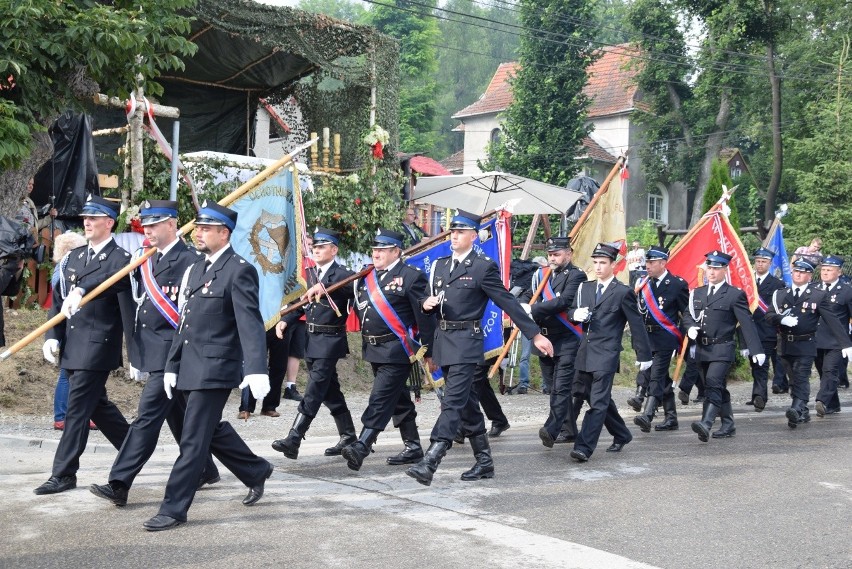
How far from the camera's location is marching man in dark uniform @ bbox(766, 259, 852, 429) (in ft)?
42.7

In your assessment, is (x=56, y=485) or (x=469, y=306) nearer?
(x=56, y=485)

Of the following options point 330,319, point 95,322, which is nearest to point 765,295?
point 330,319

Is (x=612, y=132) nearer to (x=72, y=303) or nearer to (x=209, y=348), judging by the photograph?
(x=72, y=303)

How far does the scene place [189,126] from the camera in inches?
746

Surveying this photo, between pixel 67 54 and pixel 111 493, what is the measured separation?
11.8 ft

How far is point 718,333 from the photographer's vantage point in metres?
11.1

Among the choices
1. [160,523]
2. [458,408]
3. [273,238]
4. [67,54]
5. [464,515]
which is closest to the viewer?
Answer: [160,523]

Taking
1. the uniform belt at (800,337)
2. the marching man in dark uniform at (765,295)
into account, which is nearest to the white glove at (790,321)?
the uniform belt at (800,337)

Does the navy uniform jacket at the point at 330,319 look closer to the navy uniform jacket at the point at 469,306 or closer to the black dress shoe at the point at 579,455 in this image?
the navy uniform jacket at the point at 469,306

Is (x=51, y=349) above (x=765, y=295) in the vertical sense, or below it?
below

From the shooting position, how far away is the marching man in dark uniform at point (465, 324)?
8.09m

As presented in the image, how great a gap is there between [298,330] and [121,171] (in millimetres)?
3067

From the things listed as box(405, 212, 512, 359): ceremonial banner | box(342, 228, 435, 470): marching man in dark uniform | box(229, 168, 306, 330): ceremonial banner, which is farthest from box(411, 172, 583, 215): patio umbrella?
box(342, 228, 435, 470): marching man in dark uniform

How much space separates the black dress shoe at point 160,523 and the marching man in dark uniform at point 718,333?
20.2 ft
